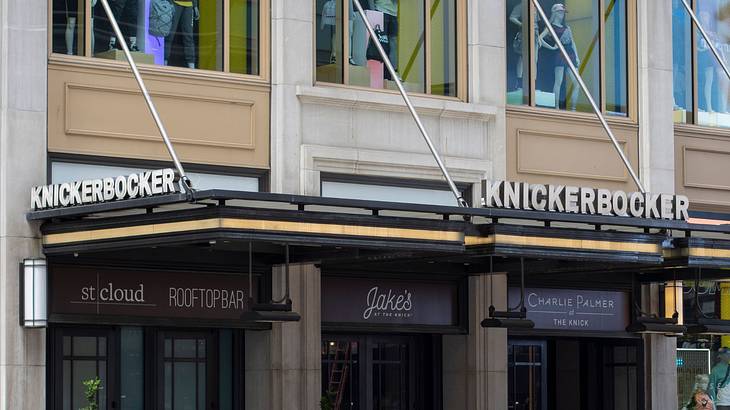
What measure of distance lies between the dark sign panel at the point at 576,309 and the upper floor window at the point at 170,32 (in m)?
5.79

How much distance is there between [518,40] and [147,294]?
7.51 metres

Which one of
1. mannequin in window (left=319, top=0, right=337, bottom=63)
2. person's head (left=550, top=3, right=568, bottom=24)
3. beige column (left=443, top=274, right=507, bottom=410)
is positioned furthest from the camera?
person's head (left=550, top=3, right=568, bottom=24)

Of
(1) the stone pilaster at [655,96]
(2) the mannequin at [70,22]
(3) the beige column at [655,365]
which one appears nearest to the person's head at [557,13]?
(1) the stone pilaster at [655,96]

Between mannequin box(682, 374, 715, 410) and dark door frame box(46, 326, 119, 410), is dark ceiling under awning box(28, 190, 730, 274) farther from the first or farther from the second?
mannequin box(682, 374, 715, 410)

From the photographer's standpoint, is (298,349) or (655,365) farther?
(655,365)

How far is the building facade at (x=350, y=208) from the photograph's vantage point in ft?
66.3

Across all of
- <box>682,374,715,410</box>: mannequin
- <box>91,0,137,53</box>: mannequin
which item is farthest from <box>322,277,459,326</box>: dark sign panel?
<box>682,374,715,410</box>: mannequin

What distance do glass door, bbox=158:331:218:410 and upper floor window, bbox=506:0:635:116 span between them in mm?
6236

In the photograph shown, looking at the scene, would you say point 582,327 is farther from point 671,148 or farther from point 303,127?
point 303,127

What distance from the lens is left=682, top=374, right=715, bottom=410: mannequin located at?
1063 inches

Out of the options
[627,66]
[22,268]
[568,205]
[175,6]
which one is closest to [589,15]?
[627,66]

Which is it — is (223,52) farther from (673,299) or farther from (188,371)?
(673,299)

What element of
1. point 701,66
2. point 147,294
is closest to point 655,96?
point 701,66

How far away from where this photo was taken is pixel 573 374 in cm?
2834
